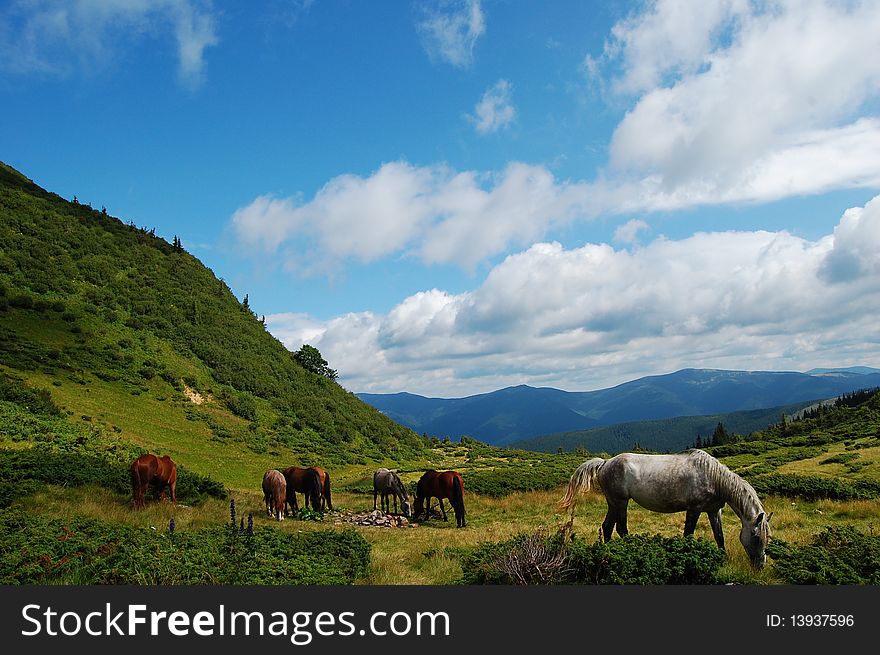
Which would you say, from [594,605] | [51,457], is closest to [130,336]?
Result: [51,457]

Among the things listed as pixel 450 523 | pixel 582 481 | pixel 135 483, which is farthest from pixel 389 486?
pixel 582 481

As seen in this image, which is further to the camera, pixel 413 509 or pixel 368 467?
pixel 368 467

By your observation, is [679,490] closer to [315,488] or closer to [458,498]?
[458,498]

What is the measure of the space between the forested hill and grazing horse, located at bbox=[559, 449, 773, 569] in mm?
36210

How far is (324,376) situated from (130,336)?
102 feet

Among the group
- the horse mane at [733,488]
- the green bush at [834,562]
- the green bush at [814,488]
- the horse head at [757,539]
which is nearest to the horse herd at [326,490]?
the horse mane at [733,488]

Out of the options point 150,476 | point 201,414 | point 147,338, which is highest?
point 147,338

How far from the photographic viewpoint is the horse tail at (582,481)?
12078 mm

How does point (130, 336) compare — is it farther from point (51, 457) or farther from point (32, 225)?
point (51, 457)

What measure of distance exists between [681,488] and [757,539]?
1644mm

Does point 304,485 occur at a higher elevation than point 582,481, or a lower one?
lower

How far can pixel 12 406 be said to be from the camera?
30703 mm

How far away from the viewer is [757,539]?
31.9 ft

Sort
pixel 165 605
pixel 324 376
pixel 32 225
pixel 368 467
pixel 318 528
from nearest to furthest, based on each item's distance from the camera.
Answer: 1. pixel 165 605
2. pixel 318 528
3. pixel 368 467
4. pixel 32 225
5. pixel 324 376
